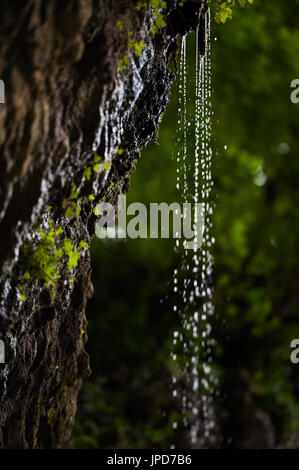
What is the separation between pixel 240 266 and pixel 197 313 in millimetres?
1188

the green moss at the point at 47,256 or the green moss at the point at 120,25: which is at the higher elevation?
the green moss at the point at 120,25

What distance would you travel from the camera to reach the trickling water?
6523mm

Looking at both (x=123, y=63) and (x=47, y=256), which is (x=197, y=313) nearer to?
(x=47, y=256)

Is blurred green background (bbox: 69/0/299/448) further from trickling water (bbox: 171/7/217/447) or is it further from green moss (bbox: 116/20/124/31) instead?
green moss (bbox: 116/20/124/31)

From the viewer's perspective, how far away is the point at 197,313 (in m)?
7.74

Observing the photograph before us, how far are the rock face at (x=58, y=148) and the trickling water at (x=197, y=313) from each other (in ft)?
11.0

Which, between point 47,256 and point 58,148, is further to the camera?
point 47,256

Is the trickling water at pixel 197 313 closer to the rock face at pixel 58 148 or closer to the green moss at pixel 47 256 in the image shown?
the rock face at pixel 58 148

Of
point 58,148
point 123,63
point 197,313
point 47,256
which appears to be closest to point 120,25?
point 123,63

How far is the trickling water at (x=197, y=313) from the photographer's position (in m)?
6.52

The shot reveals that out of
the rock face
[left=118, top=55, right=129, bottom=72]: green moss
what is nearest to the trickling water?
the rock face

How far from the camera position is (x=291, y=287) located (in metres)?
8.25

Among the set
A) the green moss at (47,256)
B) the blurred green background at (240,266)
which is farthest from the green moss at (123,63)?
the blurred green background at (240,266)

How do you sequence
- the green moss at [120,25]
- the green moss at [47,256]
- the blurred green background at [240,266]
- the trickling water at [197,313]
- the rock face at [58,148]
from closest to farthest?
the rock face at [58,148], the green moss at [120,25], the green moss at [47,256], the trickling water at [197,313], the blurred green background at [240,266]
